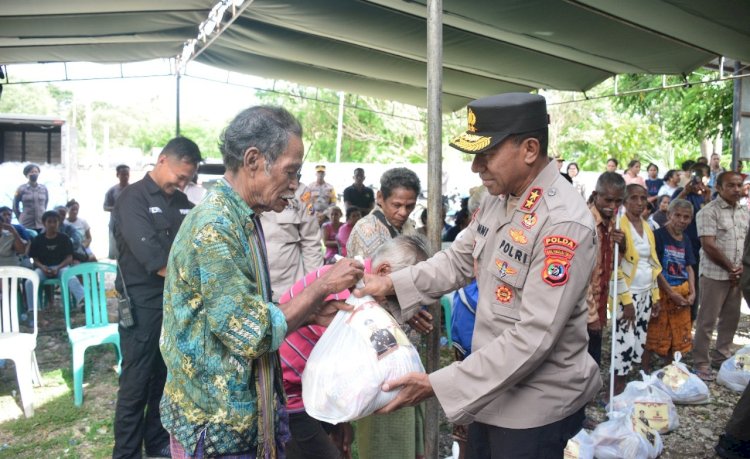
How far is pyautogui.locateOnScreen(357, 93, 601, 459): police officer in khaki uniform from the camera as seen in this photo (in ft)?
6.32

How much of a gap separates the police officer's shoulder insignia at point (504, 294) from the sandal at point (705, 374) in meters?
5.16

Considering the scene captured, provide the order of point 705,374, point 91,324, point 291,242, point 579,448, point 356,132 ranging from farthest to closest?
point 356,132
point 705,374
point 91,324
point 291,242
point 579,448

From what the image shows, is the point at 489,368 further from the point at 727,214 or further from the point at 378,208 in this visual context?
the point at 727,214

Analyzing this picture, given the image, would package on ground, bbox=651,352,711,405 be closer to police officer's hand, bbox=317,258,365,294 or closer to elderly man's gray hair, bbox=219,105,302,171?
police officer's hand, bbox=317,258,365,294

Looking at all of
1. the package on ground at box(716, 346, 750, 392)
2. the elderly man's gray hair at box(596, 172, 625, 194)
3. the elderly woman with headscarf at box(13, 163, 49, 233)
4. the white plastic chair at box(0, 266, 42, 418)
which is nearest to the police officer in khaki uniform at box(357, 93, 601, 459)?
the elderly man's gray hair at box(596, 172, 625, 194)

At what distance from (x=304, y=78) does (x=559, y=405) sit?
8.82 meters

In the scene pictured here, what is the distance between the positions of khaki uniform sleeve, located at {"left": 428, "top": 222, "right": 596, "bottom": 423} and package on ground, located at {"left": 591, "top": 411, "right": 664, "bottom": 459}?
2.48 metres

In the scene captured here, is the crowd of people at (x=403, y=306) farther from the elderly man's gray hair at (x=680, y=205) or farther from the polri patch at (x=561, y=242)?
the elderly man's gray hair at (x=680, y=205)

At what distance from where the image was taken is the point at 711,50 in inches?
254

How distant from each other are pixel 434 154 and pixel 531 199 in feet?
2.51

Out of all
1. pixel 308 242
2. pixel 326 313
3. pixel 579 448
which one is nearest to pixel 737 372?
pixel 579 448

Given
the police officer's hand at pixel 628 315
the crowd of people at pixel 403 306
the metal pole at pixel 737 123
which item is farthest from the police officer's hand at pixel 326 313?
the metal pole at pixel 737 123

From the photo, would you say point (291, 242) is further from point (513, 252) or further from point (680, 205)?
point (680, 205)

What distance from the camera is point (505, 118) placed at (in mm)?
2031
